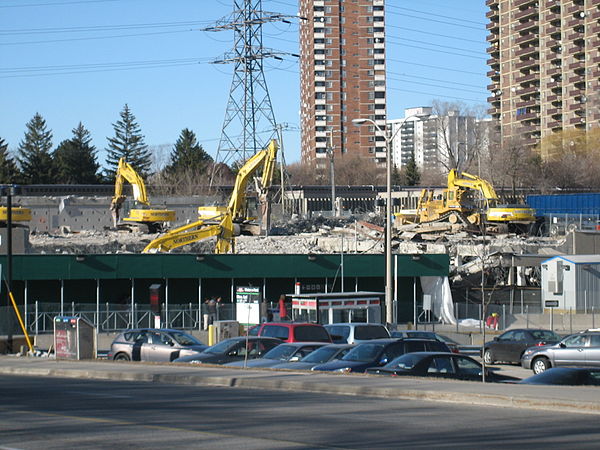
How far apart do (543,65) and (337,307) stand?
118m

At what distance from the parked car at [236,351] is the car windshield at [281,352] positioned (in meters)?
0.81

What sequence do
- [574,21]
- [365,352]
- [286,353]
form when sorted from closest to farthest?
[365,352] < [286,353] < [574,21]

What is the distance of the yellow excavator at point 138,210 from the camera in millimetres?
69875

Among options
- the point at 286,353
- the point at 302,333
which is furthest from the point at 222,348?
the point at 302,333

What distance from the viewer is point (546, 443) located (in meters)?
12.2

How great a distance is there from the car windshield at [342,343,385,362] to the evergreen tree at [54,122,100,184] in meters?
110

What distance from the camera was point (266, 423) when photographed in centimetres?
1436

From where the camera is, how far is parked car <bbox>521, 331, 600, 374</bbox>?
26.8 meters

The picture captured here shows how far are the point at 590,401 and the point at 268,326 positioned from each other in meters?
14.9

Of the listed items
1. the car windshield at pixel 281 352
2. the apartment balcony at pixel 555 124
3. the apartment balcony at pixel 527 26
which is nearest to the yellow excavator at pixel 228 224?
the car windshield at pixel 281 352

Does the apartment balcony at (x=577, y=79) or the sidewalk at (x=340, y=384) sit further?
the apartment balcony at (x=577, y=79)

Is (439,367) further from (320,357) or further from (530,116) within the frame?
(530,116)

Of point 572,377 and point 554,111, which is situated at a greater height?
point 554,111

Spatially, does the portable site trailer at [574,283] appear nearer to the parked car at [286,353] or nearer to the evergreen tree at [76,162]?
the parked car at [286,353]
